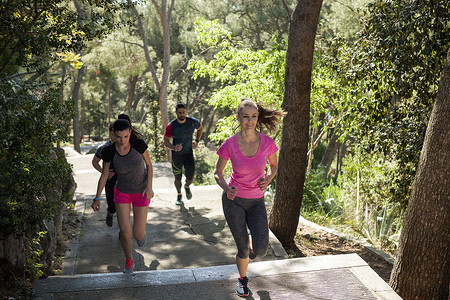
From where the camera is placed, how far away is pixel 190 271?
5164 mm

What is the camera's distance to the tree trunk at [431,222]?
16.4 ft

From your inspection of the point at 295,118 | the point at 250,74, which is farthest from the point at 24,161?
the point at 250,74

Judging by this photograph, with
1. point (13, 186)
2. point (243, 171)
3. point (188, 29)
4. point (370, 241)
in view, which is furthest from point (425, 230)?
point (188, 29)

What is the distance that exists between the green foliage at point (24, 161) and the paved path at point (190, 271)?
78 centimetres

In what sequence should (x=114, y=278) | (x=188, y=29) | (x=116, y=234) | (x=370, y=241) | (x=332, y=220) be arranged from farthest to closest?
(x=188, y=29)
(x=332, y=220)
(x=370, y=241)
(x=116, y=234)
(x=114, y=278)

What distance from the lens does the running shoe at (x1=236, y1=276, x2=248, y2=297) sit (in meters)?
4.53

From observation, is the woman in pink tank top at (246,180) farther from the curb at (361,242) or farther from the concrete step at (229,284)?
the curb at (361,242)

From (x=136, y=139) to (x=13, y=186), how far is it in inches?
56.0

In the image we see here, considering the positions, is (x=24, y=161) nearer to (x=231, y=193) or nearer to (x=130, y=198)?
(x=130, y=198)

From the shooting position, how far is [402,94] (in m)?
6.75

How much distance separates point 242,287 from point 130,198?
5.31 ft

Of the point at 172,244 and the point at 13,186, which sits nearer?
the point at 13,186

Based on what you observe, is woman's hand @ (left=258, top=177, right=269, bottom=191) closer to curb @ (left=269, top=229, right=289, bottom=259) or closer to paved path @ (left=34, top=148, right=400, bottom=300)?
paved path @ (left=34, top=148, right=400, bottom=300)

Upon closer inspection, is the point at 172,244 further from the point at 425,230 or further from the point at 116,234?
the point at 425,230
